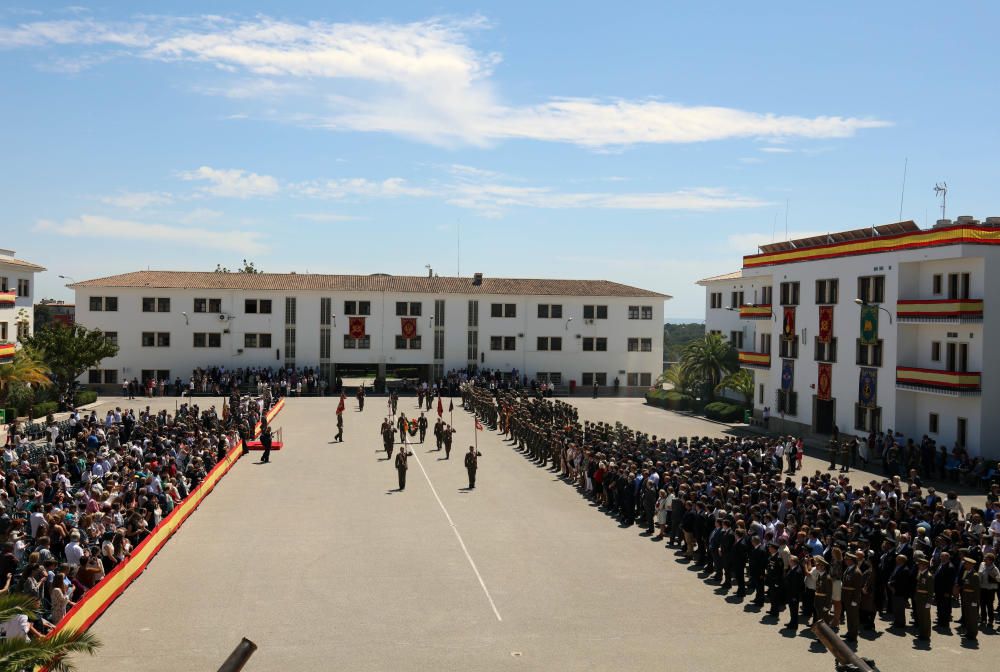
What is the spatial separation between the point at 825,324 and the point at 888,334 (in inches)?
185

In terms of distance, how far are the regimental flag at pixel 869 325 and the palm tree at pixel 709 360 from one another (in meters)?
16.2

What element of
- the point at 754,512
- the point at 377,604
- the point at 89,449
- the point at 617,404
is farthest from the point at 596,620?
the point at 617,404

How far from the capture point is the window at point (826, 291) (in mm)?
41906

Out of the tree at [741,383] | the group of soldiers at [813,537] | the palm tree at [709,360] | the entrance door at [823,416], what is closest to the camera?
the group of soldiers at [813,537]

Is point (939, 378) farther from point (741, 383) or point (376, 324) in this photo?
point (376, 324)

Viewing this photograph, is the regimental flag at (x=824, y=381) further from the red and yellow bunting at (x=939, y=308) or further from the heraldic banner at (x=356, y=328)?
the heraldic banner at (x=356, y=328)

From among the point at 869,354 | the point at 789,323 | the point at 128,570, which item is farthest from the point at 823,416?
the point at 128,570

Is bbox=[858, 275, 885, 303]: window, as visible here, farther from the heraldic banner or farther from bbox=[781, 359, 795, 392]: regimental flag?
the heraldic banner

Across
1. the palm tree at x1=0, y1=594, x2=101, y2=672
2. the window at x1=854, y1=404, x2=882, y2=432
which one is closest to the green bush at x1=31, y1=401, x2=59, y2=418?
the window at x1=854, y1=404, x2=882, y2=432

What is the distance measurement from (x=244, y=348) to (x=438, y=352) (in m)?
13.2

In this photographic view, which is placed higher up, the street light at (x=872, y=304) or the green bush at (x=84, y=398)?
the street light at (x=872, y=304)

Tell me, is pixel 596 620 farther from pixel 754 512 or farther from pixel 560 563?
pixel 754 512

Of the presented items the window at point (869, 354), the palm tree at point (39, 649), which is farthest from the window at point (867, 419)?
the palm tree at point (39, 649)

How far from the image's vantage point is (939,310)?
34.6 m
